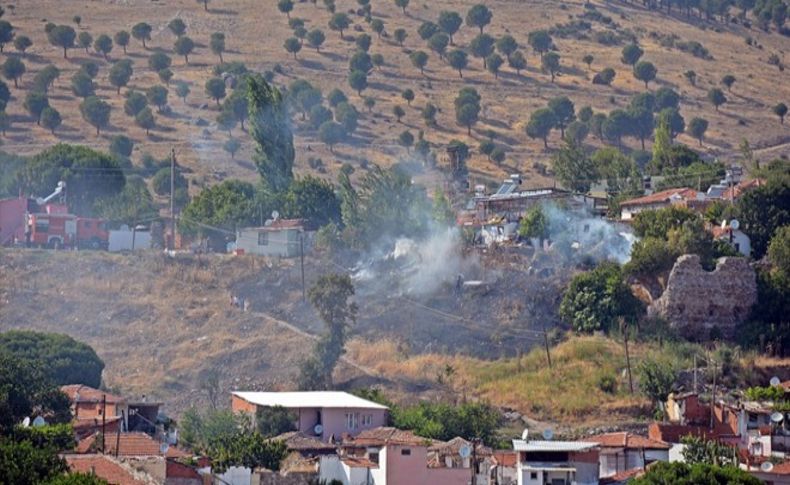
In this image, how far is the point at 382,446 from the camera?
5438 centimetres

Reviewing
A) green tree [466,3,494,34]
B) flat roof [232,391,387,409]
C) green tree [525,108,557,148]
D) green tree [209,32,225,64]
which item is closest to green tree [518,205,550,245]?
flat roof [232,391,387,409]

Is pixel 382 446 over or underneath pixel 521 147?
underneath

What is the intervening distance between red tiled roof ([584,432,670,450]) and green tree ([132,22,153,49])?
67.5 metres

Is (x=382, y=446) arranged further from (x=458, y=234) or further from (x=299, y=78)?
(x=299, y=78)

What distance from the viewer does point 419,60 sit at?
4592 inches

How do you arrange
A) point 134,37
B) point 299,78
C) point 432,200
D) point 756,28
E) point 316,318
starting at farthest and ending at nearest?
point 756,28
point 134,37
point 299,78
point 432,200
point 316,318

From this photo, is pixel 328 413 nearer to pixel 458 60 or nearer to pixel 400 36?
pixel 458 60

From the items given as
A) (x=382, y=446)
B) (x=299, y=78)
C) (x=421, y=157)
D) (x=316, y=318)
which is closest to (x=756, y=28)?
(x=299, y=78)

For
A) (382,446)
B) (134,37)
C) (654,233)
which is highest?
(134,37)

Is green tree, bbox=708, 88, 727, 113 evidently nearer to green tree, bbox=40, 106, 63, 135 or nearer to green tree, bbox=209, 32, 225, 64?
green tree, bbox=209, 32, 225, 64

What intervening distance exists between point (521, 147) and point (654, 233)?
31.3 metres

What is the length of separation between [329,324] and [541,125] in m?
39.1

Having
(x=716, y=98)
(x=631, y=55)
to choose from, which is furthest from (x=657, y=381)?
(x=631, y=55)

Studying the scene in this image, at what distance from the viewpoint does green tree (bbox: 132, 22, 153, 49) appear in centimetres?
12025
